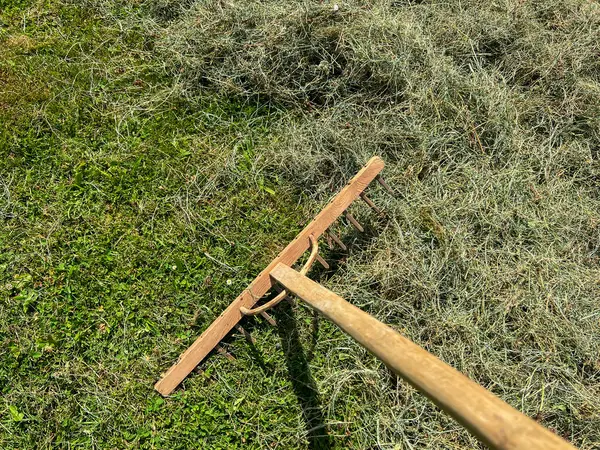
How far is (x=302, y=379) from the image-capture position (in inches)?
121

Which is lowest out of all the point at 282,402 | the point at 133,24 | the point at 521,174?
the point at 282,402

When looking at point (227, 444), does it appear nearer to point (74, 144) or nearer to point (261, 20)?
point (74, 144)

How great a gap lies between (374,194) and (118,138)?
6.35 ft

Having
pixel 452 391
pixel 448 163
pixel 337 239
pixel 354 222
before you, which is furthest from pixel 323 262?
pixel 452 391

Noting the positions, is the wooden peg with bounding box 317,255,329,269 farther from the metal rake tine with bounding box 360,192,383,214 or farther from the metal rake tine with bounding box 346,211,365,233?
the metal rake tine with bounding box 360,192,383,214

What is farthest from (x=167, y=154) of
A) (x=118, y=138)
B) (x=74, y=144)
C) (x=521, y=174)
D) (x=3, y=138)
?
A: (x=521, y=174)

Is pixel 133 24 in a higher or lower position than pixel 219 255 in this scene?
higher

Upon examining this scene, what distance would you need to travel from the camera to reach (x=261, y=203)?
3.46 meters

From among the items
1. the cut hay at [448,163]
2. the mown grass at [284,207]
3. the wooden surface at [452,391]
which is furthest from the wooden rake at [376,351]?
the cut hay at [448,163]

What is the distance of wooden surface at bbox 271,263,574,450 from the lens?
1.23 meters

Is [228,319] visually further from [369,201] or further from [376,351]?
[376,351]

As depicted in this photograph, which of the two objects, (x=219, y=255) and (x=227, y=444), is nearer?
(x=227, y=444)

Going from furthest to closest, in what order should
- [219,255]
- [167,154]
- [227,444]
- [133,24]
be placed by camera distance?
[133,24]
[167,154]
[219,255]
[227,444]

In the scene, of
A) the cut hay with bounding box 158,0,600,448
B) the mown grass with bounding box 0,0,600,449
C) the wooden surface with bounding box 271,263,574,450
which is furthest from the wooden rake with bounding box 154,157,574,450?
the cut hay with bounding box 158,0,600,448
